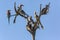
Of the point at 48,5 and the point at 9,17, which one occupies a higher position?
the point at 48,5

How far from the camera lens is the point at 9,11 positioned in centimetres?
1274

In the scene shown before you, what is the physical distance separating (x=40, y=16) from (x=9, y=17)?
2.51 meters

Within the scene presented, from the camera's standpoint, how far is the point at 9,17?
12.8 metres

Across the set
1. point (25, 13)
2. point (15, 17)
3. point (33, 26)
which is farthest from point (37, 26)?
point (15, 17)

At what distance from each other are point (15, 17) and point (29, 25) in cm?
187

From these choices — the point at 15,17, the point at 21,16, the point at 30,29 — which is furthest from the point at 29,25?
the point at 15,17

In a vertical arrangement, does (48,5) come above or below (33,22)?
above

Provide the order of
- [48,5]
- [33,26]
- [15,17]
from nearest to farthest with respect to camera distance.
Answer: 1. [33,26]
2. [48,5]
3. [15,17]

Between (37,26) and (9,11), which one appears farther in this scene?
(9,11)

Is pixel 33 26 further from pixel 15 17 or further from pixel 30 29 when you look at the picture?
pixel 15 17

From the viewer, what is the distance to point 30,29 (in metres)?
11.0

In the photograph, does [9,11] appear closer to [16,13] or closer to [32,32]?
[16,13]

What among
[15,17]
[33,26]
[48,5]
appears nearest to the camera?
[33,26]

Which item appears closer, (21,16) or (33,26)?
(33,26)
